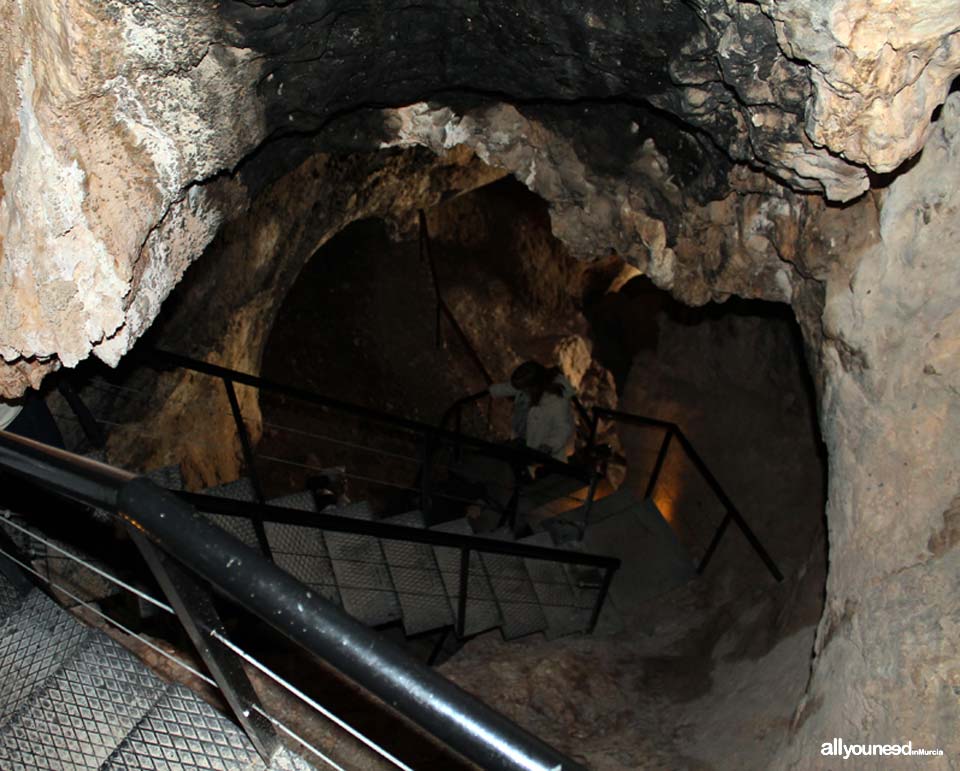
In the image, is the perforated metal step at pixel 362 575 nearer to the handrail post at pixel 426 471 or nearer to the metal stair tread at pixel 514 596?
the handrail post at pixel 426 471

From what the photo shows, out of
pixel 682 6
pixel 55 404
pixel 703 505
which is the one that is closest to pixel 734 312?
pixel 703 505

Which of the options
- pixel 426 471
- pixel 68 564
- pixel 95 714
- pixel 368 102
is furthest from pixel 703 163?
pixel 68 564

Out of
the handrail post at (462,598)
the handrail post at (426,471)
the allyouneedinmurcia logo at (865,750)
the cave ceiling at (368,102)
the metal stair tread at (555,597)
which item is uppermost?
the cave ceiling at (368,102)

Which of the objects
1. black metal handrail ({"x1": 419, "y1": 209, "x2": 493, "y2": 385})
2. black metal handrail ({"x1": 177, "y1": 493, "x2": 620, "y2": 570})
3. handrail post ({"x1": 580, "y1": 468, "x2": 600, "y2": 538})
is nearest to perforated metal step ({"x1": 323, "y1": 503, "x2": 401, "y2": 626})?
black metal handrail ({"x1": 177, "y1": 493, "x2": 620, "y2": 570})

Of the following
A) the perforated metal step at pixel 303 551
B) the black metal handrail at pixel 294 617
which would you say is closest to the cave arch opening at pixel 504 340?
the perforated metal step at pixel 303 551

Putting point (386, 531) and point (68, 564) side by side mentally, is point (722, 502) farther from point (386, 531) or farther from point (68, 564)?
point (68, 564)

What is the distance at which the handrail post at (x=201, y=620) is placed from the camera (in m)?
1.61

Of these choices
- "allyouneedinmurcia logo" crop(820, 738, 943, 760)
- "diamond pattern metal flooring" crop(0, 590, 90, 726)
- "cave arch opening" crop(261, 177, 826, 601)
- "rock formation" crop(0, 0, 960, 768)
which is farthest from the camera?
"cave arch opening" crop(261, 177, 826, 601)

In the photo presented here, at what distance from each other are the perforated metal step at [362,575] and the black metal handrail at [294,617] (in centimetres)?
353

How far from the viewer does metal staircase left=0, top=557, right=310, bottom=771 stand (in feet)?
6.31

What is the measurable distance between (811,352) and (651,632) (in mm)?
3002

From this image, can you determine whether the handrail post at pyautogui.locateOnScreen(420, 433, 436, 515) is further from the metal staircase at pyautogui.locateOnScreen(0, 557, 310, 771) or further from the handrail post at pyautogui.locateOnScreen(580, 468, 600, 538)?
the metal staircase at pyautogui.locateOnScreen(0, 557, 310, 771)

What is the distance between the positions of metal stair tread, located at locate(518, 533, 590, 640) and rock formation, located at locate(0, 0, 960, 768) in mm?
2908

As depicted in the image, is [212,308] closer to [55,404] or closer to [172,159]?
[55,404]
